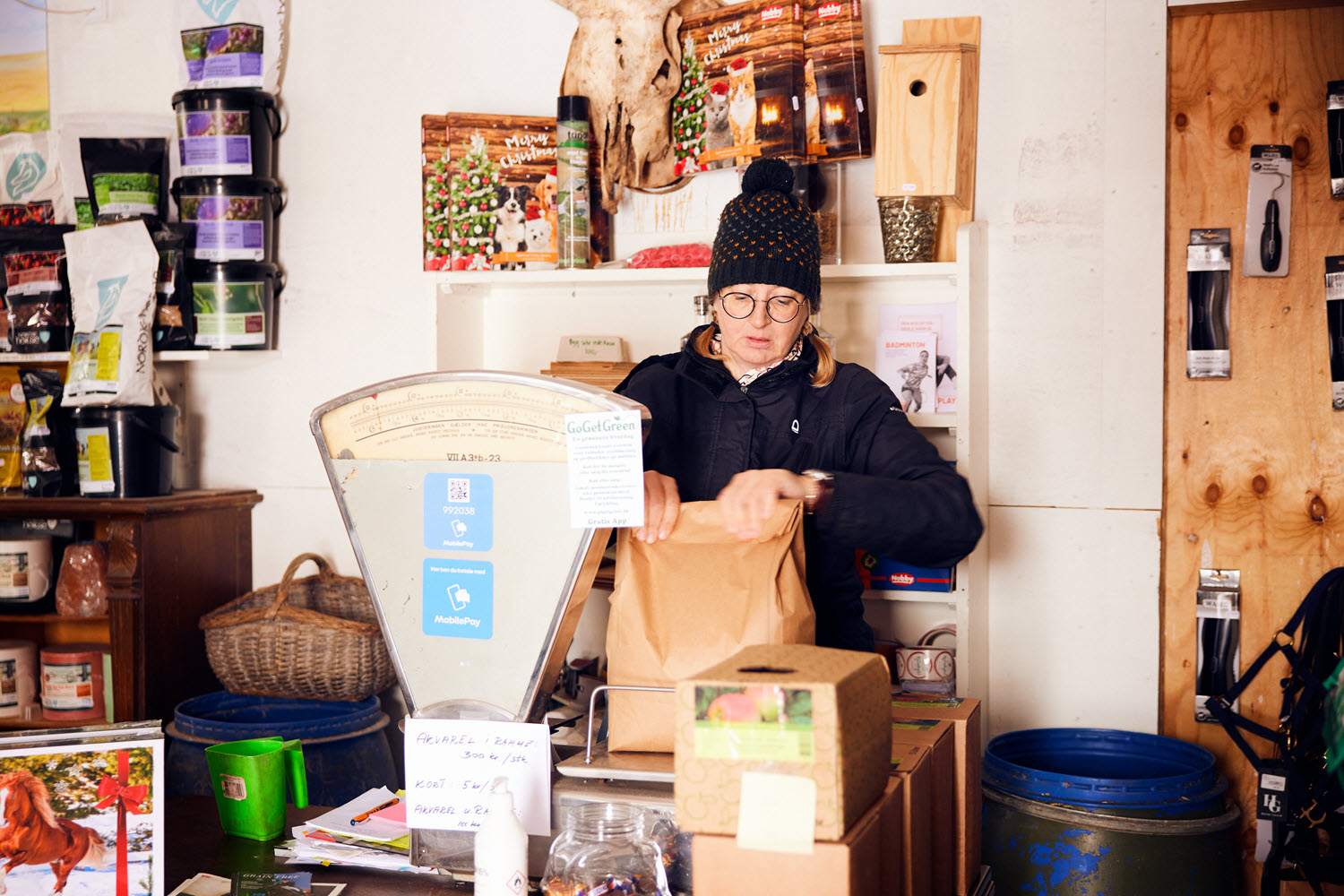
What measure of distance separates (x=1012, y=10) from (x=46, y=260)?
2563 mm

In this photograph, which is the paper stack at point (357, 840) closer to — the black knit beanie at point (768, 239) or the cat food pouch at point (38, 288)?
the black knit beanie at point (768, 239)

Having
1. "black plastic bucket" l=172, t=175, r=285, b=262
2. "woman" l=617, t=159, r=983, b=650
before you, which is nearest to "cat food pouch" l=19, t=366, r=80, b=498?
→ "black plastic bucket" l=172, t=175, r=285, b=262

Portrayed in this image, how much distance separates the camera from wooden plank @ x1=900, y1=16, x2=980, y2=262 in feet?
8.34

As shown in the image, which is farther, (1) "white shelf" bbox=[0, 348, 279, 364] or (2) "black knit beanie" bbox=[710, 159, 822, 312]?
(1) "white shelf" bbox=[0, 348, 279, 364]

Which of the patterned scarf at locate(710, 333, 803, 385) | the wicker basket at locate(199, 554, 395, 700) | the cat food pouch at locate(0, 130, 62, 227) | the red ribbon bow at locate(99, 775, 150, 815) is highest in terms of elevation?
the cat food pouch at locate(0, 130, 62, 227)

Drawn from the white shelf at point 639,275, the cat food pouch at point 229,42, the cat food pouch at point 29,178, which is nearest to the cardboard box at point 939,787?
the white shelf at point 639,275

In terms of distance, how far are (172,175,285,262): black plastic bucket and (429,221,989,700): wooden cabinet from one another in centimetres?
61

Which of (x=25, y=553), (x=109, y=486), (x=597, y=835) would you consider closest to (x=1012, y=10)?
(x=597, y=835)

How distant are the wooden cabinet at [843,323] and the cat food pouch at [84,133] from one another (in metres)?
1.04

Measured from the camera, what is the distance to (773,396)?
1.94 m

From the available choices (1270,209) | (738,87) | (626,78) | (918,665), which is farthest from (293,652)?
(1270,209)

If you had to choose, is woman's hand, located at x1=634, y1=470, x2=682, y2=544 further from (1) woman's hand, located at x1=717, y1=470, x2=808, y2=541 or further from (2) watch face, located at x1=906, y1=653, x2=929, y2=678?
→ (2) watch face, located at x1=906, y1=653, x2=929, y2=678

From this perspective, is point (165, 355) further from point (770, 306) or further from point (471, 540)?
point (471, 540)

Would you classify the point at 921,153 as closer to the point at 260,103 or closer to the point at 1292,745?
the point at 1292,745
